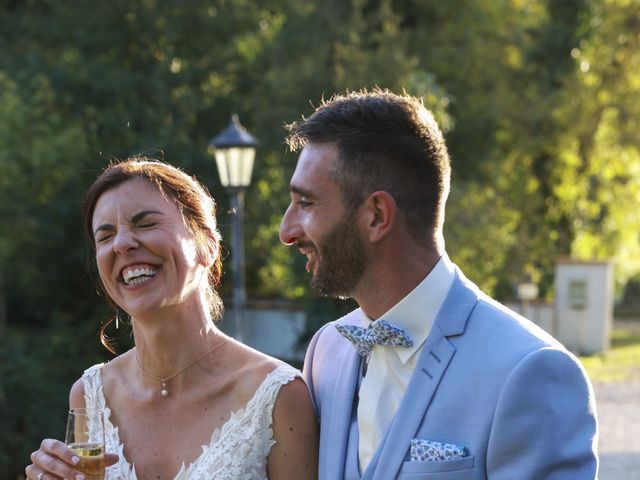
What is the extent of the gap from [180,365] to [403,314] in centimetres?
96

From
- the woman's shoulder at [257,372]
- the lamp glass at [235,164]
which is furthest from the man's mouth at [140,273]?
the lamp glass at [235,164]

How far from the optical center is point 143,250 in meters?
3.08

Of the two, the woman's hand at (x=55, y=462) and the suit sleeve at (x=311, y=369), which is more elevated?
the suit sleeve at (x=311, y=369)

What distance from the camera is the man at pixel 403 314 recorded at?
2.35 m

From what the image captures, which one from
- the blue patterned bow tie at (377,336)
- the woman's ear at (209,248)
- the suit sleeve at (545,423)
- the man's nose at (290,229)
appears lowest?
the suit sleeve at (545,423)

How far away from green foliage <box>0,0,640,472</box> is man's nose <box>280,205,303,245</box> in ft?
51.8

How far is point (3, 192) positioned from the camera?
1897 centimetres

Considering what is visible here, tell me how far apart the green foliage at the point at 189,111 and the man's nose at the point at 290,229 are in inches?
621

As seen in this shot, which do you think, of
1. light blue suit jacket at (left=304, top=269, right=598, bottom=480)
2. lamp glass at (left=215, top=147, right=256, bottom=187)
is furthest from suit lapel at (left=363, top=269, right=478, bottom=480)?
lamp glass at (left=215, top=147, right=256, bottom=187)

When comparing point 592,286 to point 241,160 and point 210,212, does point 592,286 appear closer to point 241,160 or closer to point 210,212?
point 241,160

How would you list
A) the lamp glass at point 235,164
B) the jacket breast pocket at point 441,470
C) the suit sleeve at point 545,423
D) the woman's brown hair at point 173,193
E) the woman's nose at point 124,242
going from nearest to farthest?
1. the suit sleeve at point 545,423
2. the jacket breast pocket at point 441,470
3. the woman's nose at point 124,242
4. the woman's brown hair at point 173,193
5. the lamp glass at point 235,164

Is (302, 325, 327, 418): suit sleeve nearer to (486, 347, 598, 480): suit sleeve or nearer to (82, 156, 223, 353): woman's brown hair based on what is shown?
(82, 156, 223, 353): woman's brown hair

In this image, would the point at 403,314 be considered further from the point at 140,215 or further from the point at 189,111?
the point at 189,111

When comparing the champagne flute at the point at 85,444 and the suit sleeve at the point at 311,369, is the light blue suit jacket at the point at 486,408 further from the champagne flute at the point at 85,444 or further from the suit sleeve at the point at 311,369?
the champagne flute at the point at 85,444
